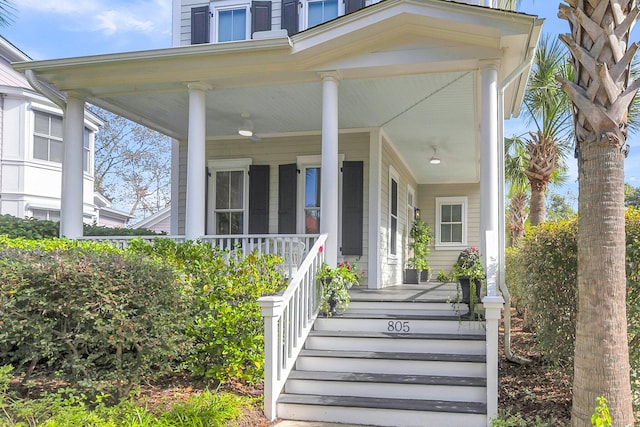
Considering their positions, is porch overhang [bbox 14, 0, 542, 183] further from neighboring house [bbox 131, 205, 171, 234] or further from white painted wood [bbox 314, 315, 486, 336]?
neighboring house [bbox 131, 205, 171, 234]

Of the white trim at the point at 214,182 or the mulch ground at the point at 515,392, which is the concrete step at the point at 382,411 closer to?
the mulch ground at the point at 515,392

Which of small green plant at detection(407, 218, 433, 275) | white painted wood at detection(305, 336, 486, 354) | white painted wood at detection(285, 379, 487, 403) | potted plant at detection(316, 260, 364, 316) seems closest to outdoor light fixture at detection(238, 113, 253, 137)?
potted plant at detection(316, 260, 364, 316)

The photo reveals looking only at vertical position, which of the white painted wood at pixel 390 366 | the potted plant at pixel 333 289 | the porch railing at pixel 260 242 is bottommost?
the white painted wood at pixel 390 366

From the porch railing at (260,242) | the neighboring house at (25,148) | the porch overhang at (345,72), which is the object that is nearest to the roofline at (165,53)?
the porch overhang at (345,72)

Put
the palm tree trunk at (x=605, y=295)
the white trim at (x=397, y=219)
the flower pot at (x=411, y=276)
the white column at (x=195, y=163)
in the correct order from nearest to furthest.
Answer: the palm tree trunk at (x=605, y=295), the white column at (x=195, y=163), the white trim at (x=397, y=219), the flower pot at (x=411, y=276)

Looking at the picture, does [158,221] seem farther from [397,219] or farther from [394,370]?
[394,370]

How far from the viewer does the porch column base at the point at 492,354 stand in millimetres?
4371

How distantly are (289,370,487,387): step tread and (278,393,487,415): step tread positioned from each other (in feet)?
0.53

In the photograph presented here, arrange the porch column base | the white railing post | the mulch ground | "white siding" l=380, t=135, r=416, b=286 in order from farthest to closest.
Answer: "white siding" l=380, t=135, r=416, b=286, the white railing post, the mulch ground, the porch column base

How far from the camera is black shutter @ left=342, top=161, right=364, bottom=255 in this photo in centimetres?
848

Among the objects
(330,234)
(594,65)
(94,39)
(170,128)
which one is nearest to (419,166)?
(170,128)

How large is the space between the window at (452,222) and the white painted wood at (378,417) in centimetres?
1005

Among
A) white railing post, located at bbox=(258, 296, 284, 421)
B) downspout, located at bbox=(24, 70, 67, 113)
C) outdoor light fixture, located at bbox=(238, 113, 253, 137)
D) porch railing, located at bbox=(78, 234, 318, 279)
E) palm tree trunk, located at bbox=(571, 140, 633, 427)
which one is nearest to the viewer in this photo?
palm tree trunk, located at bbox=(571, 140, 633, 427)

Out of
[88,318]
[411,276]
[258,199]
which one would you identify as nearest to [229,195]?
[258,199]
